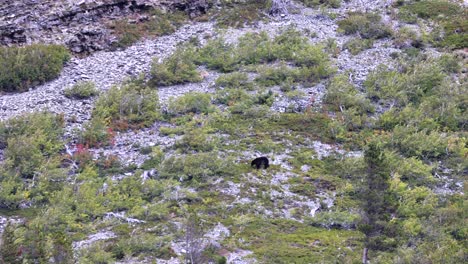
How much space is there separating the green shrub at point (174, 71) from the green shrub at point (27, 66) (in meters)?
4.15

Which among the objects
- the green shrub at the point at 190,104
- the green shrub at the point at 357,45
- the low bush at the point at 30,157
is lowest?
the green shrub at the point at 357,45

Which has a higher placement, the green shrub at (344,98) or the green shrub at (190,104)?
the green shrub at (190,104)

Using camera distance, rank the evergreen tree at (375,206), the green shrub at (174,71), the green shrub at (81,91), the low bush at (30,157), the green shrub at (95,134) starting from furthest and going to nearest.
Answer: the green shrub at (174,71)
the green shrub at (81,91)
the green shrub at (95,134)
the low bush at (30,157)
the evergreen tree at (375,206)

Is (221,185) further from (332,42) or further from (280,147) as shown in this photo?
(332,42)

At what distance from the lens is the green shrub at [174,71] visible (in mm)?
29672

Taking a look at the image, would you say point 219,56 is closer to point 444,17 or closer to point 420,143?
point 420,143

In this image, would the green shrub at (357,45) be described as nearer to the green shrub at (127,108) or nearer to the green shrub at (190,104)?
the green shrub at (190,104)

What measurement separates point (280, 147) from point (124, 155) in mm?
5449

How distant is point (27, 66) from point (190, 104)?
23.9 feet

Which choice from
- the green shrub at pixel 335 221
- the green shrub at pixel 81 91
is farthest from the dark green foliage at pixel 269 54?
the green shrub at pixel 335 221

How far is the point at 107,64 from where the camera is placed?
3111cm

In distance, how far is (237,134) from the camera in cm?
2558

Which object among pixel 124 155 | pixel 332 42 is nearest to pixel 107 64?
pixel 124 155

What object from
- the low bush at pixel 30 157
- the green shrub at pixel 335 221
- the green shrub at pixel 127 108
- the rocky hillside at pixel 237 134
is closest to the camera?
the rocky hillside at pixel 237 134
